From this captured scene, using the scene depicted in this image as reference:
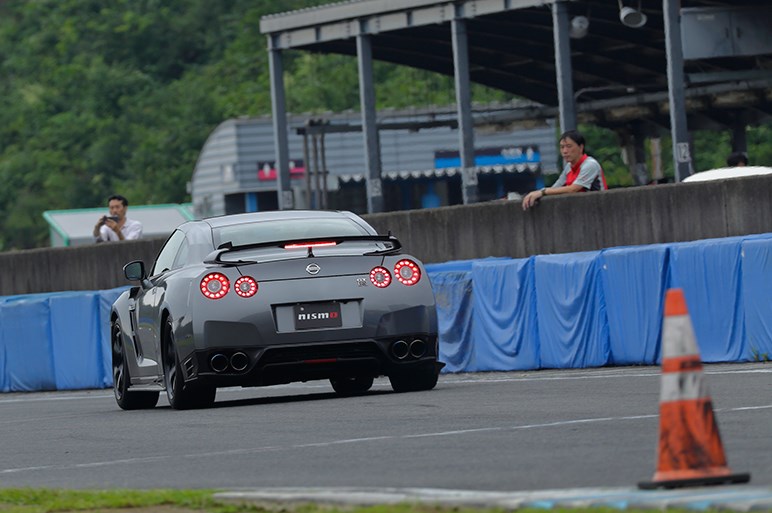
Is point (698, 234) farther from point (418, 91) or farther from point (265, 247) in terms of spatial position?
point (418, 91)

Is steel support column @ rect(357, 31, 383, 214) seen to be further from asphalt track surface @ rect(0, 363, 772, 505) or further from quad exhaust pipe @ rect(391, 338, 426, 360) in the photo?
quad exhaust pipe @ rect(391, 338, 426, 360)

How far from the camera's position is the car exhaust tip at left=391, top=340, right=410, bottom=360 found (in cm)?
1448

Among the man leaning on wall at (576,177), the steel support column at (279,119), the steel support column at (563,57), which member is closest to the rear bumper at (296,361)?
the man leaning on wall at (576,177)

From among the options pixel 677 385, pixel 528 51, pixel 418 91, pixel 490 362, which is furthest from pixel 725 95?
pixel 418 91

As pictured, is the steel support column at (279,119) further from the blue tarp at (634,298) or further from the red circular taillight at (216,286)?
the red circular taillight at (216,286)

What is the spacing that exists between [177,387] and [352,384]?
75.2 inches

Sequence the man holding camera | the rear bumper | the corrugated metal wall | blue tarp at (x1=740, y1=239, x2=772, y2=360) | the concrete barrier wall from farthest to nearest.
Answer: the corrugated metal wall
the man holding camera
the concrete barrier wall
blue tarp at (x1=740, y1=239, x2=772, y2=360)
the rear bumper

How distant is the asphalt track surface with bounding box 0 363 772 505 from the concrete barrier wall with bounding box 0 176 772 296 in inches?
74.7

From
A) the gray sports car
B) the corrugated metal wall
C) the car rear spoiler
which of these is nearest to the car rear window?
the gray sports car

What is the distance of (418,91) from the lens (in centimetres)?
7650

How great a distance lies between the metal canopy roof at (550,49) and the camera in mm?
33281

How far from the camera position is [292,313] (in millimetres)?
14266

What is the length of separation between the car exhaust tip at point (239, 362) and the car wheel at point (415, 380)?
1.22 metres

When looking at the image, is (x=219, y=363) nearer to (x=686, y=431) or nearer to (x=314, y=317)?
(x=314, y=317)
